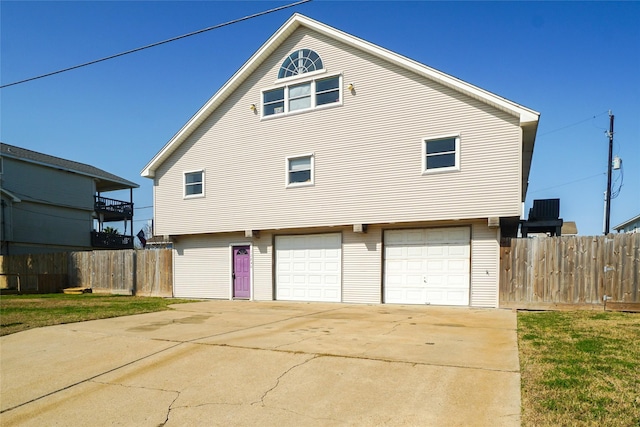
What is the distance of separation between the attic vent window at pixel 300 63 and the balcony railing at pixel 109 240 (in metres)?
24.2

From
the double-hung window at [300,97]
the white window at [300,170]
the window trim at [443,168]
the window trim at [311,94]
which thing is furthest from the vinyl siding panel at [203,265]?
the window trim at [443,168]

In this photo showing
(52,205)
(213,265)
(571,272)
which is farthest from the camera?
(52,205)

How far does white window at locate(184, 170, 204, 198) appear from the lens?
17.4m

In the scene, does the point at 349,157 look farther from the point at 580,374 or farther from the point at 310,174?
the point at 580,374

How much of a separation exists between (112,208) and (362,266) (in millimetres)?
26977

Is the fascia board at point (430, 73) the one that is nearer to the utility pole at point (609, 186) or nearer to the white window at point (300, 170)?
the white window at point (300, 170)

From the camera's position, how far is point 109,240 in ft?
110

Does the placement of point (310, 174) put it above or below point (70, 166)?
below

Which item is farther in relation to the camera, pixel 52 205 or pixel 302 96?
pixel 52 205

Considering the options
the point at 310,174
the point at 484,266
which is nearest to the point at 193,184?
the point at 310,174

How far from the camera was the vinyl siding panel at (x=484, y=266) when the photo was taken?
12531 mm

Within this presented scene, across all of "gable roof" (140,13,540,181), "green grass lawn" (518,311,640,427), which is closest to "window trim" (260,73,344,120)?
"gable roof" (140,13,540,181)

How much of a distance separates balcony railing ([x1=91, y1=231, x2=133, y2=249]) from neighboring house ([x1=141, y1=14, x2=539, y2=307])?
1779 cm

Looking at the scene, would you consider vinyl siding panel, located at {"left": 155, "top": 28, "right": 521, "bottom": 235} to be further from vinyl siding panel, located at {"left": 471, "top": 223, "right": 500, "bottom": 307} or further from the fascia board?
vinyl siding panel, located at {"left": 471, "top": 223, "right": 500, "bottom": 307}
